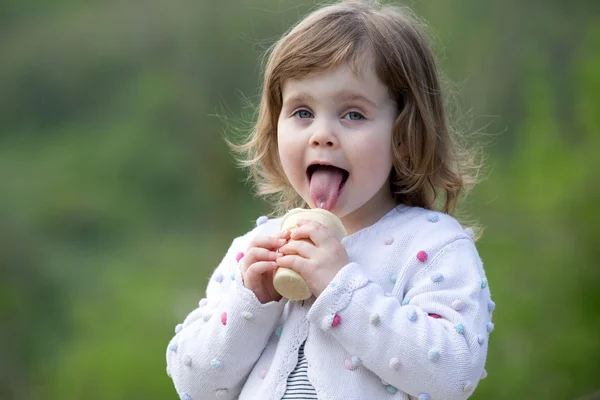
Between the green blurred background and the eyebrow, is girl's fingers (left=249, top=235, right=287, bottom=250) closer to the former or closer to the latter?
the eyebrow

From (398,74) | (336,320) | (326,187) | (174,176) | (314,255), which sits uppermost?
(174,176)

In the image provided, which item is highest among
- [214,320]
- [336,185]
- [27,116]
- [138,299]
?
[27,116]

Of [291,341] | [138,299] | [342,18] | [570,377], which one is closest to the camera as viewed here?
[291,341]

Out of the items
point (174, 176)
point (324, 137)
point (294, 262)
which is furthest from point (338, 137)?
point (174, 176)

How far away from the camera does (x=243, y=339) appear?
173 centimetres

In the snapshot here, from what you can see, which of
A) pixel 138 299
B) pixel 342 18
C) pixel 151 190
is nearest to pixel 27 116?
pixel 151 190

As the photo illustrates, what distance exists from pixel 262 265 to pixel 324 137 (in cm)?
27

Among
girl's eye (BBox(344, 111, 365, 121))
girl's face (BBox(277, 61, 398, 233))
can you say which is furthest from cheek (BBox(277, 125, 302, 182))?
girl's eye (BBox(344, 111, 365, 121))

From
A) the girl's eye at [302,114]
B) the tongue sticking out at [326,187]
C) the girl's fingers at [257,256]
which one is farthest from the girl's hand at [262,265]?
the girl's eye at [302,114]

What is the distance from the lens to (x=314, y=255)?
1.65 metres

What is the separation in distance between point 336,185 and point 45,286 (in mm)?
3395

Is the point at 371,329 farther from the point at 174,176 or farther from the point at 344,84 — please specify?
the point at 174,176

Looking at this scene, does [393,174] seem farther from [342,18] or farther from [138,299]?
[138,299]

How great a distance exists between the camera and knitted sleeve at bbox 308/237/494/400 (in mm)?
1591
